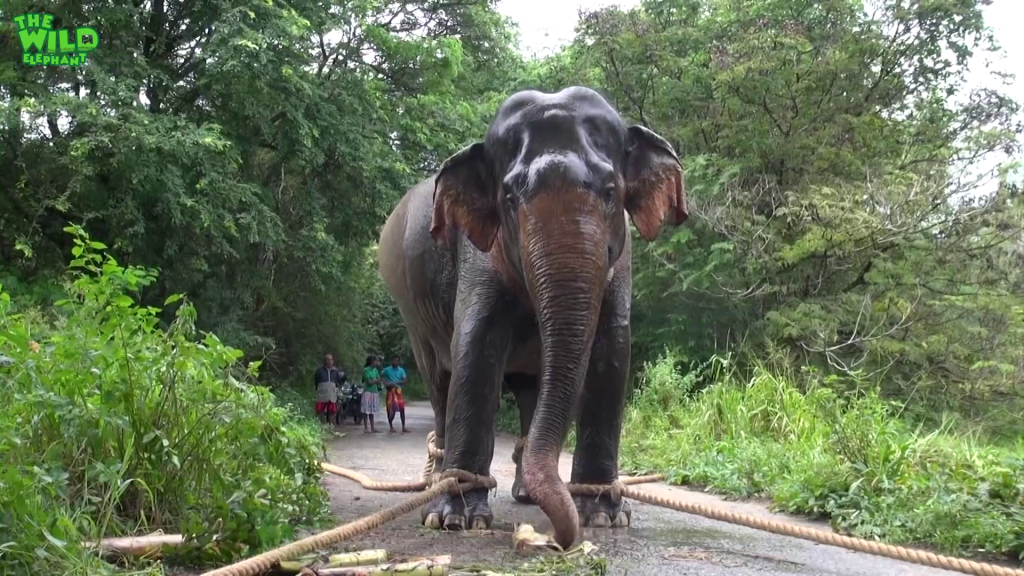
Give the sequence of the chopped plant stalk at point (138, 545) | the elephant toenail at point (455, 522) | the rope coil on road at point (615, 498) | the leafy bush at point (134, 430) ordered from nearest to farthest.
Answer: the rope coil on road at point (615, 498)
the chopped plant stalk at point (138, 545)
the leafy bush at point (134, 430)
the elephant toenail at point (455, 522)

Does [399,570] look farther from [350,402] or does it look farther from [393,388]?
[350,402]

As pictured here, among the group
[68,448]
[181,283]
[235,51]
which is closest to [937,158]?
[235,51]

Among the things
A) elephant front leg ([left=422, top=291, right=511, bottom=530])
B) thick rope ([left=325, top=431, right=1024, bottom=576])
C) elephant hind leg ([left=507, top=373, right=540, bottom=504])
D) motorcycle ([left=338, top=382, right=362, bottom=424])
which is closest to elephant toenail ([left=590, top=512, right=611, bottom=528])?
thick rope ([left=325, top=431, right=1024, bottom=576])

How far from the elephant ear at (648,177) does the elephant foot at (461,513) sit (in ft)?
5.17

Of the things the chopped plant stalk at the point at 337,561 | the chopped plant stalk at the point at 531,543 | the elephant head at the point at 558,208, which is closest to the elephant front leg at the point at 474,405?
the elephant head at the point at 558,208

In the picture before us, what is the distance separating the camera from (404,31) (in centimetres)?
1775

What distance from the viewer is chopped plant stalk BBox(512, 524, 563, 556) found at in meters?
3.73

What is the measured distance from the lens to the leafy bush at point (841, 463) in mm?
4977

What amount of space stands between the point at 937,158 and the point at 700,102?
3620 mm

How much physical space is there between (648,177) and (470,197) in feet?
2.92

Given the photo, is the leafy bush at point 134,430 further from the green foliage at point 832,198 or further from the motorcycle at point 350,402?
the motorcycle at point 350,402

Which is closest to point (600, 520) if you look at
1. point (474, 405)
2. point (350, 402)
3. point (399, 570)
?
point (474, 405)

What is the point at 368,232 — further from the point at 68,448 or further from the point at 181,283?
the point at 68,448

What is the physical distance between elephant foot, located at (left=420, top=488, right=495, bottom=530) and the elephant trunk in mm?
842
